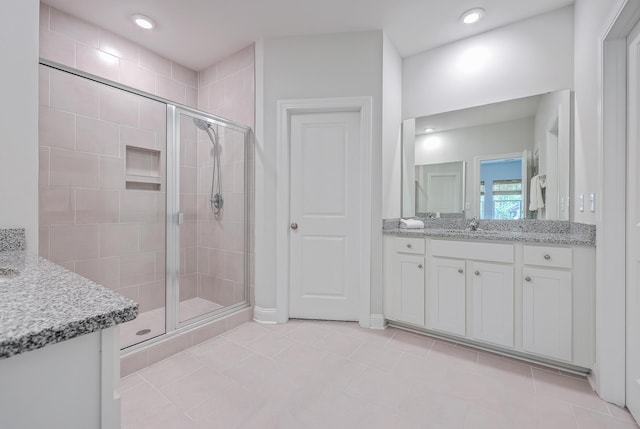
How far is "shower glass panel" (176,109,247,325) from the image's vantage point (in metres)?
2.38

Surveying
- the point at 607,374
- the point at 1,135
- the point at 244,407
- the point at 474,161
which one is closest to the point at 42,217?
the point at 1,135

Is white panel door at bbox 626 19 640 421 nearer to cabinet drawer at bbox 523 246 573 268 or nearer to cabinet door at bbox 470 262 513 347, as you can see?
cabinet drawer at bbox 523 246 573 268

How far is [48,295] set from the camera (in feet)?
2.02

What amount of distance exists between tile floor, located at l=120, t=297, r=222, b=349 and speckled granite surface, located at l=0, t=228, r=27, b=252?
37.5 inches

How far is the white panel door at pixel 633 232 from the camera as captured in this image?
4.70ft

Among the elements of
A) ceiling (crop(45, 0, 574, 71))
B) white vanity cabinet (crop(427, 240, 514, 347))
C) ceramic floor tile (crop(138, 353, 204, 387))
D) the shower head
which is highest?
ceiling (crop(45, 0, 574, 71))

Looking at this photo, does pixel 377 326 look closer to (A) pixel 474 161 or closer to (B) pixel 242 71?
(A) pixel 474 161

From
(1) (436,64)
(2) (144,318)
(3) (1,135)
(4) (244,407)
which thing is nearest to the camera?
(3) (1,135)

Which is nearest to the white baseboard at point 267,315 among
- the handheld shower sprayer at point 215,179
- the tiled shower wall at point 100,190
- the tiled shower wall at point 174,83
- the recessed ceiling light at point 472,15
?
the tiled shower wall at point 174,83

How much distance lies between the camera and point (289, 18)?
2.35 m

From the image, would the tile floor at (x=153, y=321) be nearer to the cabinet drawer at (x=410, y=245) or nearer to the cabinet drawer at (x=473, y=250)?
the cabinet drawer at (x=410, y=245)

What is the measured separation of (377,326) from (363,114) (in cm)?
184

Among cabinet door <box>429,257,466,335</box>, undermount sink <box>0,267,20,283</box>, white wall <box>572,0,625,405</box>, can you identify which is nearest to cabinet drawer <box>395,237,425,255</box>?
cabinet door <box>429,257,466,335</box>

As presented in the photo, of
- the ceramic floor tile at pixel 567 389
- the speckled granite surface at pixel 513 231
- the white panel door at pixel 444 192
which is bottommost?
the ceramic floor tile at pixel 567 389
